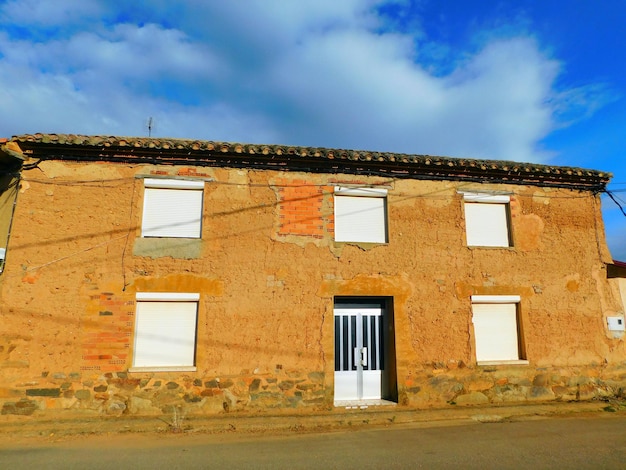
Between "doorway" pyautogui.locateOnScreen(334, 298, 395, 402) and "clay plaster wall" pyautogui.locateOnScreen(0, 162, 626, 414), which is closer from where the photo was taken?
"clay plaster wall" pyautogui.locateOnScreen(0, 162, 626, 414)

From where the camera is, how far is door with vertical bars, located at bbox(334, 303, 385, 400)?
8094 mm

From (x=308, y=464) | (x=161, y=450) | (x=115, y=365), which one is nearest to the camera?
(x=308, y=464)

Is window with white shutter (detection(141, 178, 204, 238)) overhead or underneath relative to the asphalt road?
overhead

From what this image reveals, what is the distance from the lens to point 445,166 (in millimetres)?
8883

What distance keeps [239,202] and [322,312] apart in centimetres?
269

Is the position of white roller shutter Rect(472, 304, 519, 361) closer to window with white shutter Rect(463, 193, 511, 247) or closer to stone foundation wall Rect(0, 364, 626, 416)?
stone foundation wall Rect(0, 364, 626, 416)

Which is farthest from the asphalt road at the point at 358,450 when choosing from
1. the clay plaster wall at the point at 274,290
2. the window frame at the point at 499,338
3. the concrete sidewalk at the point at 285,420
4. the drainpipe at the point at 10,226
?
the drainpipe at the point at 10,226

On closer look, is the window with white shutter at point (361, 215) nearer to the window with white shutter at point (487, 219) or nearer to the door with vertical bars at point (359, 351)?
the door with vertical bars at point (359, 351)

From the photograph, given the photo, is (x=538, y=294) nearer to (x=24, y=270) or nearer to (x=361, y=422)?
(x=361, y=422)

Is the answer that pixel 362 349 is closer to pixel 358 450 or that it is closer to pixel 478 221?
pixel 358 450

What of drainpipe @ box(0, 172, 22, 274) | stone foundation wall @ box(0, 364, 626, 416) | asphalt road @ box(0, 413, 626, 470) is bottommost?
asphalt road @ box(0, 413, 626, 470)

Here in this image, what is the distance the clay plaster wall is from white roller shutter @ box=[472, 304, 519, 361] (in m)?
0.27

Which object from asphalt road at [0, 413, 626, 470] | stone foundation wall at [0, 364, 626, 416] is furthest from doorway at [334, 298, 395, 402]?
asphalt road at [0, 413, 626, 470]

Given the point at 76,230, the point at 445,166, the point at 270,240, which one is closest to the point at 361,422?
the point at 270,240
